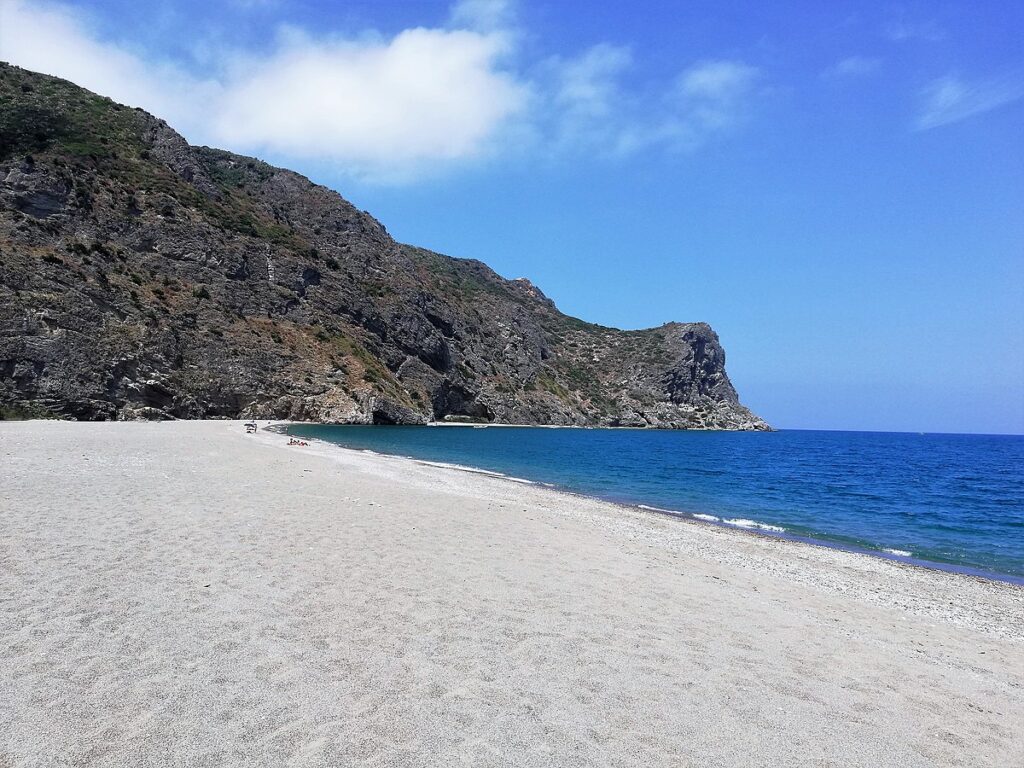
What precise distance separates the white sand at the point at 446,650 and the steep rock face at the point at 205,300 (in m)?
49.7

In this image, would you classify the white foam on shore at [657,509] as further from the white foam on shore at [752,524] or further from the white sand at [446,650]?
the white sand at [446,650]

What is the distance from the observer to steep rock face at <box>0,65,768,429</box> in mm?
52969

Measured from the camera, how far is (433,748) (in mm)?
4453

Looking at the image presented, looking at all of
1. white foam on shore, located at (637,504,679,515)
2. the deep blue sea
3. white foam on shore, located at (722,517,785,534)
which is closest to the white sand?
the deep blue sea

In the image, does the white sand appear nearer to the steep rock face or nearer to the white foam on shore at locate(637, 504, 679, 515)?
the white foam on shore at locate(637, 504, 679, 515)

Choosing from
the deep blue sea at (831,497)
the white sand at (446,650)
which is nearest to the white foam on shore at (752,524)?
the deep blue sea at (831,497)

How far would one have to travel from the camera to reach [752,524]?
22.8 m

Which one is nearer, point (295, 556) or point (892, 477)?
point (295, 556)

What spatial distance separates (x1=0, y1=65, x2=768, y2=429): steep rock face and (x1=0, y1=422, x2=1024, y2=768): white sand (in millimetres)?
49702

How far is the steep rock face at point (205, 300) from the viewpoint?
52969 mm

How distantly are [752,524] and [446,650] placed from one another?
773 inches

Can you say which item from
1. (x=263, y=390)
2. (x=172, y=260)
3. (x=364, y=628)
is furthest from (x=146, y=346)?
(x=364, y=628)

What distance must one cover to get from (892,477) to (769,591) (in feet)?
147

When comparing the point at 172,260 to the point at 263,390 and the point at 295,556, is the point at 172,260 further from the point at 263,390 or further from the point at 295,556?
the point at 295,556
